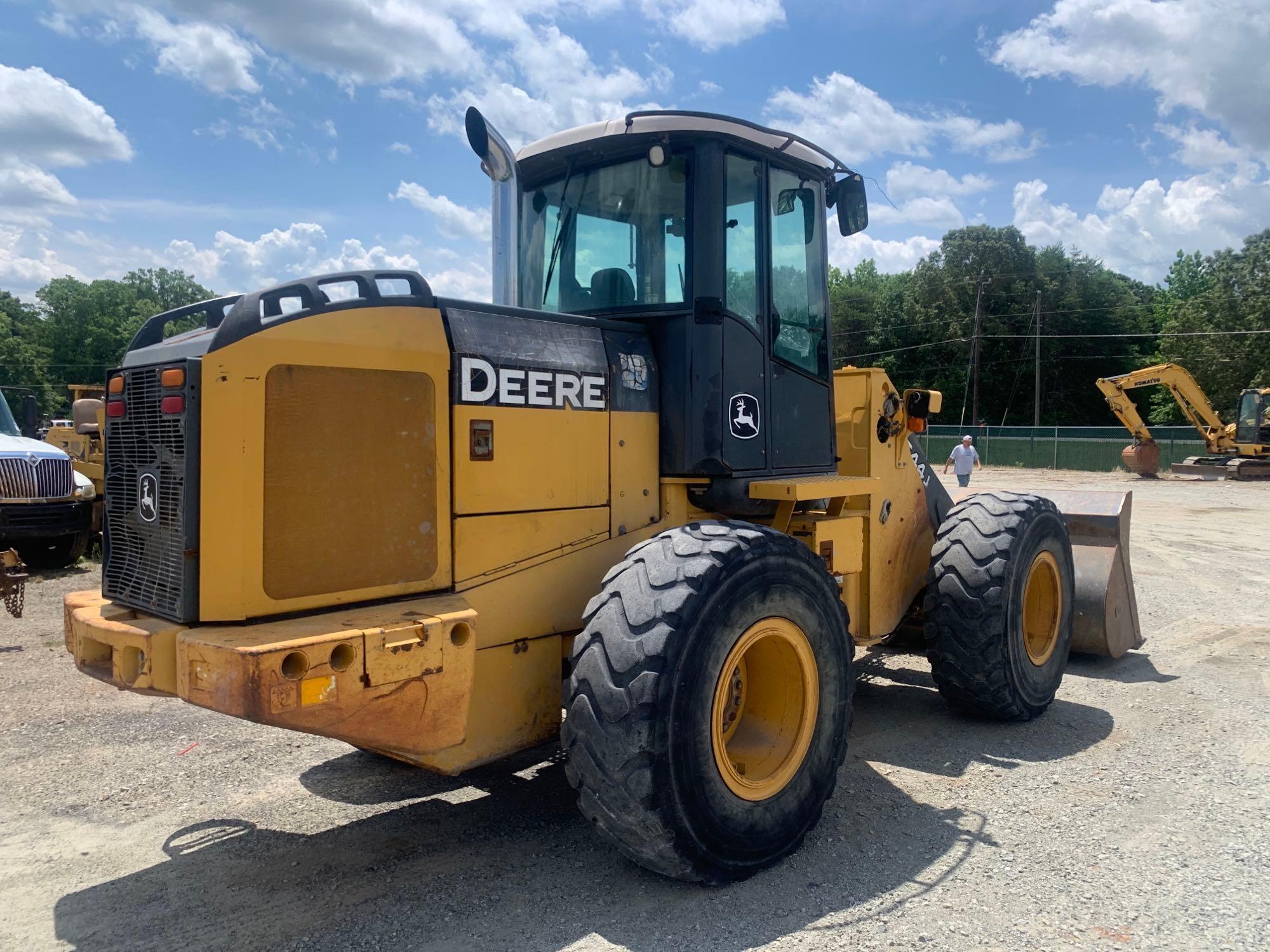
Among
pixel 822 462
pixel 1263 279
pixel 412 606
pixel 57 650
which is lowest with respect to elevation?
pixel 57 650

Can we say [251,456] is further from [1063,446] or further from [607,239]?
[1063,446]

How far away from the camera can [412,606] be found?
3406mm

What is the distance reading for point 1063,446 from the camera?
123 feet

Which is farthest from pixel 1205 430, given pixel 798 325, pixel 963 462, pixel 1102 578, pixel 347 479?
pixel 347 479

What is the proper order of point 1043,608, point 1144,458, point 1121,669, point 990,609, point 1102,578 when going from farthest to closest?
1. point 1144,458
2. point 1121,669
3. point 1102,578
4. point 1043,608
5. point 990,609

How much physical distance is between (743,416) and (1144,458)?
31384 millimetres

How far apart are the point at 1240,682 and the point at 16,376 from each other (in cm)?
7714

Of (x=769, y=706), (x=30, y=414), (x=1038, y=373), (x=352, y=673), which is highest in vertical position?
(x=1038, y=373)

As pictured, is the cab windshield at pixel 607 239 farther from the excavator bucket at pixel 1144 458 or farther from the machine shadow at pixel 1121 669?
the excavator bucket at pixel 1144 458

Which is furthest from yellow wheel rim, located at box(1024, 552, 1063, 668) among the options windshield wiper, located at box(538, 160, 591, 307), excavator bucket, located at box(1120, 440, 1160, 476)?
excavator bucket, located at box(1120, 440, 1160, 476)

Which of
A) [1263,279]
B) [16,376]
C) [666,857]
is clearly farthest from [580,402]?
[16,376]

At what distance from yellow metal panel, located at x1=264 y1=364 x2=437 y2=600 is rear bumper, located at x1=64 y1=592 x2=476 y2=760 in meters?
0.16

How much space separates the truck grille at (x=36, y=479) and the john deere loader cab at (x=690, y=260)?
9.14 m

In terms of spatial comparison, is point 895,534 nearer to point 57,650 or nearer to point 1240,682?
point 1240,682
